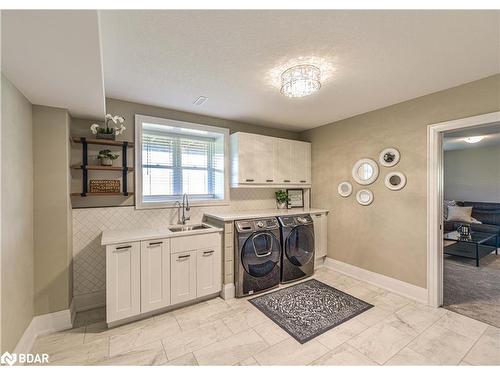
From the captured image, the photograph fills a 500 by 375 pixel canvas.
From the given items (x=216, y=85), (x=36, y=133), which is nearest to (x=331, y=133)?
(x=216, y=85)

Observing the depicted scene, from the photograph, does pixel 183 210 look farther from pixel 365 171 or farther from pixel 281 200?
pixel 365 171

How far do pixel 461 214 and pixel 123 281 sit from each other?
7046 millimetres

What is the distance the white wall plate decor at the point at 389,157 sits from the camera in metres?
2.95

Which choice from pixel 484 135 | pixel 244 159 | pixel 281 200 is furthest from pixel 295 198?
pixel 484 135

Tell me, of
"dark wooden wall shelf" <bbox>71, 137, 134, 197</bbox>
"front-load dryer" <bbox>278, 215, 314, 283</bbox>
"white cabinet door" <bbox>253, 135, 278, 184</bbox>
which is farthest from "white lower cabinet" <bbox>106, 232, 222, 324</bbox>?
"white cabinet door" <bbox>253, 135, 278, 184</bbox>

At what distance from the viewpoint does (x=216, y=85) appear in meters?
2.40

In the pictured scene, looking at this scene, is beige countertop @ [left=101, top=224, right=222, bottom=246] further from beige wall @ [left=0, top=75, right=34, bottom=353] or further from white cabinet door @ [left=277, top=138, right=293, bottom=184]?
white cabinet door @ [left=277, top=138, right=293, bottom=184]

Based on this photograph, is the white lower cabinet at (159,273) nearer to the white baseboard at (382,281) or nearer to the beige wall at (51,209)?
the beige wall at (51,209)

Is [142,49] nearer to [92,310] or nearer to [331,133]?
[92,310]

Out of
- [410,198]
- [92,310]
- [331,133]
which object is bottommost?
[92,310]

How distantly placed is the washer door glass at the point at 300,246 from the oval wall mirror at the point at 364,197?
2.82ft

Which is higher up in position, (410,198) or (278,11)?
(278,11)

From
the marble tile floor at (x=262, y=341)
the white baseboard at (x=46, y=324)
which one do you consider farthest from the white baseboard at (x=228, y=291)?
the white baseboard at (x=46, y=324)

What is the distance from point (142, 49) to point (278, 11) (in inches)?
41.8
